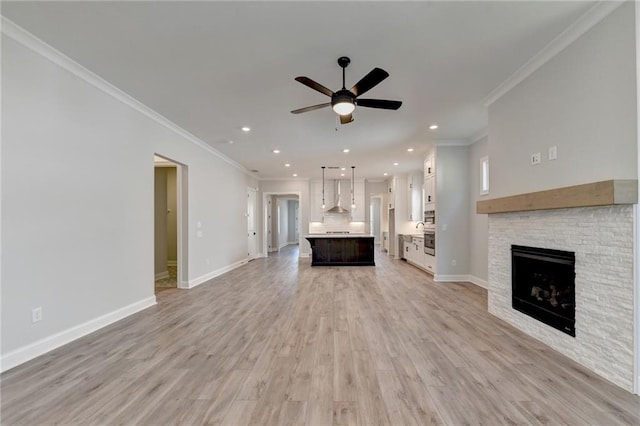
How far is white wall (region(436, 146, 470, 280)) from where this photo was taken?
588 cm

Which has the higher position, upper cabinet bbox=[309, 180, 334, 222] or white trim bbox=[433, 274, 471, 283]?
upper cabinet bbox=[309, 180, 334, 222]

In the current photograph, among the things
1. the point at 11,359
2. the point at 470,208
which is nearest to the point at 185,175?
the point at 11,359

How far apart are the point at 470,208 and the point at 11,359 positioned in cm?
676

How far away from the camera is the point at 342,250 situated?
26.7ft

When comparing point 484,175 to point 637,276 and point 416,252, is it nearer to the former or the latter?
point 416,252

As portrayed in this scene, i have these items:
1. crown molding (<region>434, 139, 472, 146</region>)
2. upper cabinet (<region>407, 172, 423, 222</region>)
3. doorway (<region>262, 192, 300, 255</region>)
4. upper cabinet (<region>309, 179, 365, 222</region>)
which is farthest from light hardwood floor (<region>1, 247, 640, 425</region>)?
doorway (<region>262, 192, 300, 255</region>)

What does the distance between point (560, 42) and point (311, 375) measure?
370 centimetres

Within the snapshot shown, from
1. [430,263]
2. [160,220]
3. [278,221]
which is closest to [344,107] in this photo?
[430,263]

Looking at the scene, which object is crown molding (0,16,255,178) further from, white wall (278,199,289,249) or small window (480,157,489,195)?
white wall (278,199,289,249)

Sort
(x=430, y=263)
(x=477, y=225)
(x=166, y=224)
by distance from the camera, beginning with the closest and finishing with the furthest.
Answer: (x=477, y=225)
(x=430, y=263)
(x=166, y=224)

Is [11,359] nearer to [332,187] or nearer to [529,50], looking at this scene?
[529,50]

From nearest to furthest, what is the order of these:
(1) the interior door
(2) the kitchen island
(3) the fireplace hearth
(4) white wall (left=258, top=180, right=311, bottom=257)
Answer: (3) the fireplace hearth
(2) the kitchen island
(1) the interior door
(4) white wall (left=258, top=180, right=311, bottom=257)

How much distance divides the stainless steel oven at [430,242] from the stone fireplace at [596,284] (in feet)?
9.87

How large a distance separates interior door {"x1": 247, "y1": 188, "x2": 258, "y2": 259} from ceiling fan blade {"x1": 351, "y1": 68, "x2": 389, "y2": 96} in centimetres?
710
